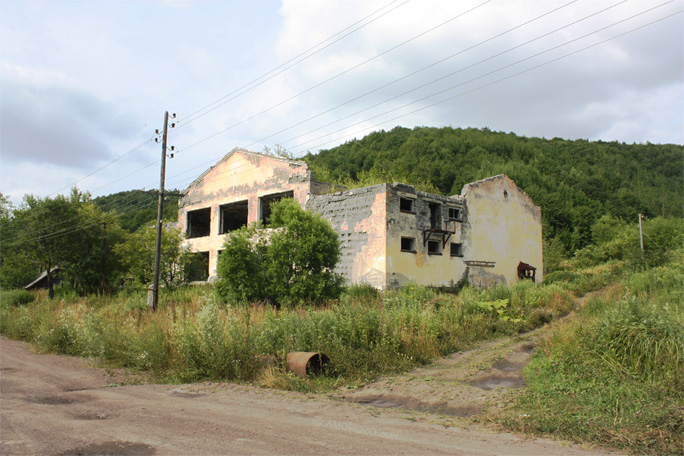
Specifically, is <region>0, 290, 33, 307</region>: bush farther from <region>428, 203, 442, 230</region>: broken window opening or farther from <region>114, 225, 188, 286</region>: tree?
<region>428, 203, 442, 230</region>: broken window opening

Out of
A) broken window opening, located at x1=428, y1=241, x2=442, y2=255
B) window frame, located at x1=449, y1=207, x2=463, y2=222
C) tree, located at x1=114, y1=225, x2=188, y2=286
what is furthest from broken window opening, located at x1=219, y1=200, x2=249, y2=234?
window frame, located at x1=449, y1=207, x2=463, y2=222

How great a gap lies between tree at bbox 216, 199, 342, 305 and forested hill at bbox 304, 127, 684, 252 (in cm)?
3249

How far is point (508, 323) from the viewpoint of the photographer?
14.7 m

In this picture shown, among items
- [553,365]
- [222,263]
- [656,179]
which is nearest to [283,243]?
[222,263]

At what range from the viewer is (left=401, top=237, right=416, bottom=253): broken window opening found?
874 inches

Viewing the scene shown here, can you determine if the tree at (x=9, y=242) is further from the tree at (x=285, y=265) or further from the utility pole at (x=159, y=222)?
the tree at (x=285, y=265)

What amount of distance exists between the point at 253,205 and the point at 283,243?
34.3ft

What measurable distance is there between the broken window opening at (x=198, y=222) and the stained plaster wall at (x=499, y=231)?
17.4 m

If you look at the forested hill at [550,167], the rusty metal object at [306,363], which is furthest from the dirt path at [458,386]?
the forested hill at [550,167]

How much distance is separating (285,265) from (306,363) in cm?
837

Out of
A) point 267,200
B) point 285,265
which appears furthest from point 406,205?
point 267,200

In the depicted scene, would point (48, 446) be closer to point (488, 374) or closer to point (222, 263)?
point (488, 374)

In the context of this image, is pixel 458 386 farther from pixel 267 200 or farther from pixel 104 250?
pixel 104 250

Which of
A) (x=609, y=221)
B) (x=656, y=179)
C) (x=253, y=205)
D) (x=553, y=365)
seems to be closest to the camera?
(x=553, y=365)
